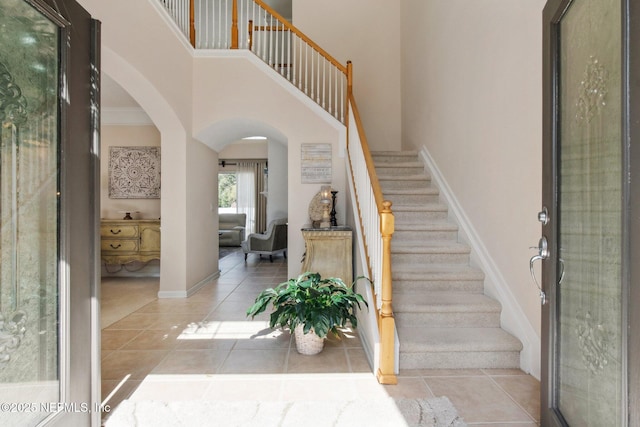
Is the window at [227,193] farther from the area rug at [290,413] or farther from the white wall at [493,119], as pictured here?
the area rug at [290,413]

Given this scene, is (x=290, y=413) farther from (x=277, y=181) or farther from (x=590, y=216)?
(x=277, y=181)

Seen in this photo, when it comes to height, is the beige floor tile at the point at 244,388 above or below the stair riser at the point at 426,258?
below

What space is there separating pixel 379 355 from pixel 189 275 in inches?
114

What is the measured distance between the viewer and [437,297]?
2.60 metres

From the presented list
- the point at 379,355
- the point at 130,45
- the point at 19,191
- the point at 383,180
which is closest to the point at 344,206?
the point at 383,180

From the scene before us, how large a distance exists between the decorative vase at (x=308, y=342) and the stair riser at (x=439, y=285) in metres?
0.77

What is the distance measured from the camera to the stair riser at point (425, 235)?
317 cm

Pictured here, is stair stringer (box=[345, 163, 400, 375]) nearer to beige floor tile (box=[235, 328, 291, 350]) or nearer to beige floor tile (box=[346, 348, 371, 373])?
beige floor tile (box=[346, 348, 371, 373])

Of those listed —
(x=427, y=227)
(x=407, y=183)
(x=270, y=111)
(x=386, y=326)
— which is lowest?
(x=386, y=326)

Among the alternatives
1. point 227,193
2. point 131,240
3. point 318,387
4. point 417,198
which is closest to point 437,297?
point 318,387

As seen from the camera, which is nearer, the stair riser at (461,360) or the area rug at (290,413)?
the area rug at (290,413)

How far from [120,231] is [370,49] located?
16.2 feet

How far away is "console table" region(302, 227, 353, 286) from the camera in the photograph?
11.0 ft

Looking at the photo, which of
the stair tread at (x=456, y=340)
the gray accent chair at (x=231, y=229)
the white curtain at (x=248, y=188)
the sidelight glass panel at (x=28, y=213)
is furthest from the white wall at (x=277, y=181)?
the sidelight glass panel at (x=28, y=213)
